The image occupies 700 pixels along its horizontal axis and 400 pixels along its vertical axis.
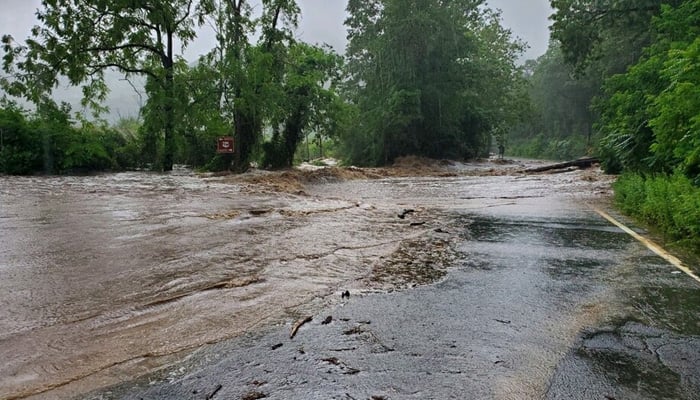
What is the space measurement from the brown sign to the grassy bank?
18.6 m

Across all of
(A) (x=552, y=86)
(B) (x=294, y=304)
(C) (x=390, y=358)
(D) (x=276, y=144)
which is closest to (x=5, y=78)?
(D) (x=276, y=144)

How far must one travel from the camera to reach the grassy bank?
26.4ft

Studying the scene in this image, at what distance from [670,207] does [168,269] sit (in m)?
8.65

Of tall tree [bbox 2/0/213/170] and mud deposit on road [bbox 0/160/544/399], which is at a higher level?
tall tree [bbox 2/0/213/170]

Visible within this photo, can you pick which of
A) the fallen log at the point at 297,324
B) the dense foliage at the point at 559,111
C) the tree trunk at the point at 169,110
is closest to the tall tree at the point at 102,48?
the tree trunk at the point at 169,110

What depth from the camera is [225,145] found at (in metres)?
26.0

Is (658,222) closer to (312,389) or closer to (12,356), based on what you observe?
(312,389)

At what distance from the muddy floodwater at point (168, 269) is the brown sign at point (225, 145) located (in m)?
A: 12.6

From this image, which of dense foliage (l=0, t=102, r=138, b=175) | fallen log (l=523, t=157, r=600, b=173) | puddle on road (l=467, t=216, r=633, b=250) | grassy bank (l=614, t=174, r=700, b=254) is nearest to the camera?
grassy bank (l=614, t=174, r=700, b=254)

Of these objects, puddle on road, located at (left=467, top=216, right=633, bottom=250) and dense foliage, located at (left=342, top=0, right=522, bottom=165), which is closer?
puddle on road, located at (left=467, top=216, right=633, bottom=250)

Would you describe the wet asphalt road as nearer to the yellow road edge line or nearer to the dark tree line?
the yellow road edge line

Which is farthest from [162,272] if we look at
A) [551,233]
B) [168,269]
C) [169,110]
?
[169,110]

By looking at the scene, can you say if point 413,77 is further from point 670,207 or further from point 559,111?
point 559,111

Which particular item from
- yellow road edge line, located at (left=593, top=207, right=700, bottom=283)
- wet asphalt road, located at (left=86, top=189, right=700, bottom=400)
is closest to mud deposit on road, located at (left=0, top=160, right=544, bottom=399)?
wet asphalt road, located at (left=86, top=189, right=700, bottom=400)
